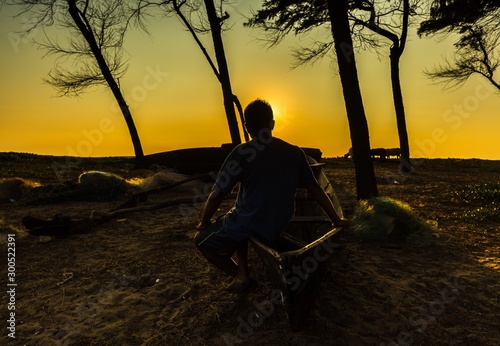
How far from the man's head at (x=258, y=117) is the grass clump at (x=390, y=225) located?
356 centimetres

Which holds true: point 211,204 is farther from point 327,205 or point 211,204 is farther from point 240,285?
point 327,205

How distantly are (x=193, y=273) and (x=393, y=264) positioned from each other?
9.02ft

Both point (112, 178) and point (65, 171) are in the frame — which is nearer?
point (112, 178)

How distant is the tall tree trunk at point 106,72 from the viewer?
1897cm

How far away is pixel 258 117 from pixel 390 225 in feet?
12.6

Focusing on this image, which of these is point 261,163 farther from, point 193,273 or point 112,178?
point 112,178

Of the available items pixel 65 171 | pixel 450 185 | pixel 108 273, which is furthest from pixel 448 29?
pixel 65 171

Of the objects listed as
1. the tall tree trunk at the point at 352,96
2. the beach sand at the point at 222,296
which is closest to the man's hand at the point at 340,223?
the beach sand at the point at 222,296

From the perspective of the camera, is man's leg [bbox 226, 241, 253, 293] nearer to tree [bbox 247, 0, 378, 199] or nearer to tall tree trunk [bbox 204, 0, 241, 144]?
tree [bbox 247, 0, 378, 199]

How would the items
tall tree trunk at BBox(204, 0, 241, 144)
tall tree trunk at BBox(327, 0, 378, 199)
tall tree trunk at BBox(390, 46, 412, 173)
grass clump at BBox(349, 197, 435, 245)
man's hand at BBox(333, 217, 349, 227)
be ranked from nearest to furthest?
1. man's hand at BBox(333, 217, 349, 227)
2. grass clump at BBox(349, 197, 435, 245)
3. tall tree trunk at BBox(327, 0, 378, 199)
4. tall tree trunk at BBox(204, 0, 241, 144)
5. tall tree trunk at BBox(390, 46, 412, 173)

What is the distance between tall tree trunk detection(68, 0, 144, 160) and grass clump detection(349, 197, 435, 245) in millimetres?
14569

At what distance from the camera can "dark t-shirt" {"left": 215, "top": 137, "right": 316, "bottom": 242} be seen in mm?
3828

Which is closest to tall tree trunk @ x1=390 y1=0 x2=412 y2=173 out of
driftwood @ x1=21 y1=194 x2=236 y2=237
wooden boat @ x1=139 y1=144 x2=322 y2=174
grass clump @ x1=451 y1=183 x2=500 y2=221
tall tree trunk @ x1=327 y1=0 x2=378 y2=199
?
wooden boat @ x1=139 y1=144 x2=322 y2=174

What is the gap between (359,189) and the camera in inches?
358
